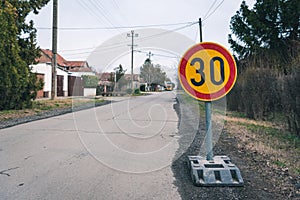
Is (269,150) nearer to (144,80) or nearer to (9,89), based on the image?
(9,89)

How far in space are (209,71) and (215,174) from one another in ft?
5.06

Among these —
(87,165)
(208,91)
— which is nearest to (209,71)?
(208,91)

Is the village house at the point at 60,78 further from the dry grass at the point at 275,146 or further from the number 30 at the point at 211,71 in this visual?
the number 30 at the point at 211,71

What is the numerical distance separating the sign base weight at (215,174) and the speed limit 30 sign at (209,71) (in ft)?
3.56

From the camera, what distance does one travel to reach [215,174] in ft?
12.9

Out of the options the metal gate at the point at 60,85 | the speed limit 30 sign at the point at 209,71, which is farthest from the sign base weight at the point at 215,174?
the metal gate at the point at 60,85

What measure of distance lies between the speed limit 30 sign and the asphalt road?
1.48 metres

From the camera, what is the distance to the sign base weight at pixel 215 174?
12.4ft

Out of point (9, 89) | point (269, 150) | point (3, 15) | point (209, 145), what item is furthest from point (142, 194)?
point (3, 15)

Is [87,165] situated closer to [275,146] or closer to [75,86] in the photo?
[275,146]

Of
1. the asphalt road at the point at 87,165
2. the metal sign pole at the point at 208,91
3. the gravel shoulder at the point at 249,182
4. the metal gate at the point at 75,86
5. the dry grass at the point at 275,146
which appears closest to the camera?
the gravel shoulder at the point at 249,182

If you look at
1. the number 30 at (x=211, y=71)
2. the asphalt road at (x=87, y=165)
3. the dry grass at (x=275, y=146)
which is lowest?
the asphalt road at (x=87, y=165)

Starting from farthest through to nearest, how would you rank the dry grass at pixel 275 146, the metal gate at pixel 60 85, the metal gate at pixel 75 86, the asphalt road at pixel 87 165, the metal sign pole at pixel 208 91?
the metal gate at pixel 75 86 → the metal gate at pixel 60 85 → the dry grass at pixel 275 146 → the metal sign pole at pixel 208 91 → the asphalt road at pixel 87 165

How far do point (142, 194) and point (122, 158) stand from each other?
1793 mm
